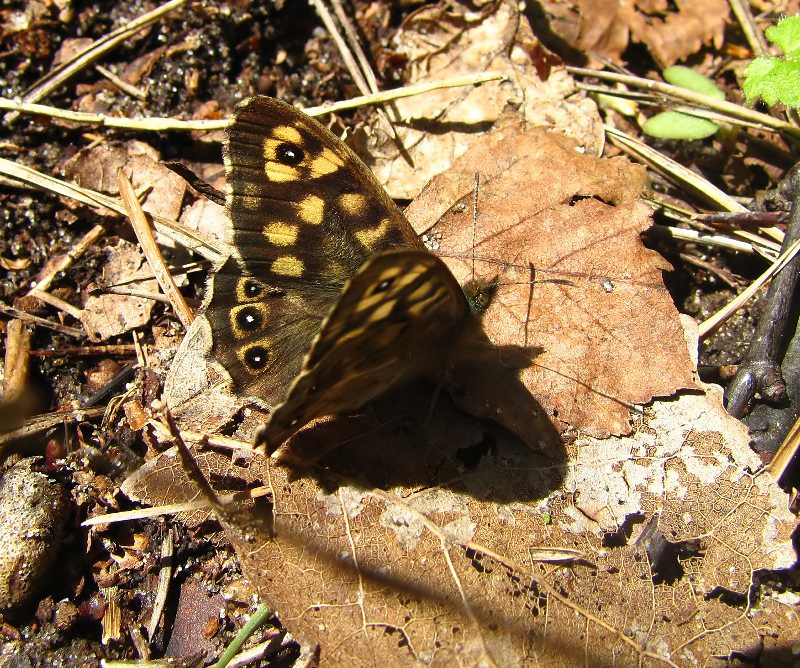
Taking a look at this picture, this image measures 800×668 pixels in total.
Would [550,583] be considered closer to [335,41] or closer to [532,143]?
[532,143]

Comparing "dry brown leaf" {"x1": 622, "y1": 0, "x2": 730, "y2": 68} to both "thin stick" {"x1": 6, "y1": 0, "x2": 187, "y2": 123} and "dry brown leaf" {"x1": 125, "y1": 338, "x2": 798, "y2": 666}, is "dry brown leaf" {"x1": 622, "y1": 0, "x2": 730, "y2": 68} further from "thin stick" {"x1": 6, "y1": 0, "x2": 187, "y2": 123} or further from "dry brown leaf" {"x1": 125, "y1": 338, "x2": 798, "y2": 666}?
"thin stick" {"x1": 6, "y1": 0, "x2": 187, "y2": 123}

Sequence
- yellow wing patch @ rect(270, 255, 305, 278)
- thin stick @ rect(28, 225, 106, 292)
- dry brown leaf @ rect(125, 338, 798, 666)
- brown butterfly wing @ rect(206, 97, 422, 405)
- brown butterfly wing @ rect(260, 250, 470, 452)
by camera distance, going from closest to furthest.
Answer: brown butterfly wing @ rect(260, 250, 470, 452), dry brown leaf @ rect(125, 338, 798, 666), brown butterfly wing @ rect(206, 97, 422, 405), yellow wing patch @ rect(270, 255, 305, 278), thin stick @ rect(28, 225, 106, 292)

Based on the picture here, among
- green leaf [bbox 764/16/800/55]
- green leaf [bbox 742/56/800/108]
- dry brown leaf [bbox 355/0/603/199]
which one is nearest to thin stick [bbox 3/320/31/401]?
dry brown leaf [bbox 355/0/603/199]

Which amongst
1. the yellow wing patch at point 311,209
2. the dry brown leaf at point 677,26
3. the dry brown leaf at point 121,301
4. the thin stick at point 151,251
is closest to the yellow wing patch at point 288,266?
the yellow wing patch at point 311,209

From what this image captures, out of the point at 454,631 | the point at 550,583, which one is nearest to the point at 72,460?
the point at 454,631

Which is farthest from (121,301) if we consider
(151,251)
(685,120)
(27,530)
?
(685,120)

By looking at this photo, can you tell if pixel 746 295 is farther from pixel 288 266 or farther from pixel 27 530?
pixel 27 530
